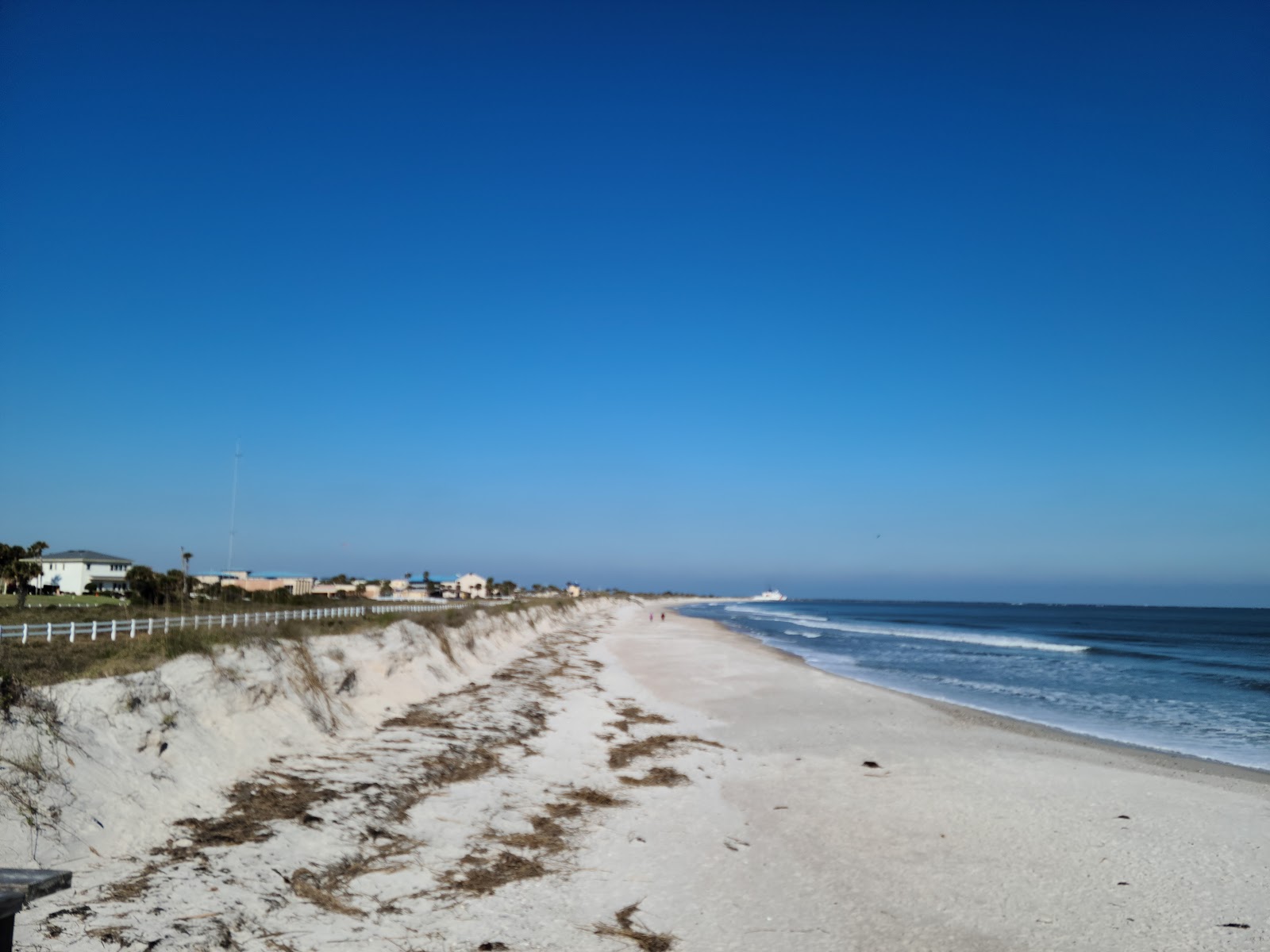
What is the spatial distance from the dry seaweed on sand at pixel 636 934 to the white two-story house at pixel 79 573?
216 ft

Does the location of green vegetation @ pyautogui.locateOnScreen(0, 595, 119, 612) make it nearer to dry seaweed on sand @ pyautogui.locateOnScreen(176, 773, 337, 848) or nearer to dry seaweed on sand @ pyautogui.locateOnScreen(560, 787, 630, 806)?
dry seaweed on sand @ pyautogui.locateOnScreen(176, 773, 337, 848)

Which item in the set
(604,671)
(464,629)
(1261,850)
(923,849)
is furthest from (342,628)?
(1261,850)

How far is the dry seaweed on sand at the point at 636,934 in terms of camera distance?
6.93m

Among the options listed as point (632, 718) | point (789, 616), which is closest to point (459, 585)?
point (789, 616)

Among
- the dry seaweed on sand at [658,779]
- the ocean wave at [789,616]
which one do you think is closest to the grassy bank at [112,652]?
the dry seaweed on sand at [658,779]

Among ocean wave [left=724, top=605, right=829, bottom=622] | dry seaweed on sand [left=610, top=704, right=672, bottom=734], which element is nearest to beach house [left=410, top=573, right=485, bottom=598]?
ocean wave [left=724, top=605, right=829, bottom=622]

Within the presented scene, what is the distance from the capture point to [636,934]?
713 cm

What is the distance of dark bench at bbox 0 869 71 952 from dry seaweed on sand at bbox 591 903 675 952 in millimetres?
5493

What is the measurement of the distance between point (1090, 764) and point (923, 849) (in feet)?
25.5

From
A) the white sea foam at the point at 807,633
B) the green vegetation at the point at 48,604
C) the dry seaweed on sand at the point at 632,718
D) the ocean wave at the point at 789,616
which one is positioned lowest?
the ocean wave at the point at 789,616

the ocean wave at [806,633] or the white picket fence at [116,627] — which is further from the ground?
the white picket fence at [116,627]

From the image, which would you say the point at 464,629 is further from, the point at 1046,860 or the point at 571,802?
the point at 1046,860

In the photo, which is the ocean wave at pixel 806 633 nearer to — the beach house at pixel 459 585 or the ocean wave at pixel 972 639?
the ocean wave at pixel 972 639

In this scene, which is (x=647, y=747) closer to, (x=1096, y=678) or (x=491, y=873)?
(x=491, y=873)
